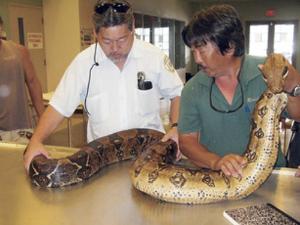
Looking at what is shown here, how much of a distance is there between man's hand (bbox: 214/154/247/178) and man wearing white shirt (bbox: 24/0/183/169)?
0.58m

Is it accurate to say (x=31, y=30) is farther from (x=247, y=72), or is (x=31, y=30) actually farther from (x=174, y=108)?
(x=247, y=72)

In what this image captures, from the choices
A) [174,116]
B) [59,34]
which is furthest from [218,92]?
[59,34]

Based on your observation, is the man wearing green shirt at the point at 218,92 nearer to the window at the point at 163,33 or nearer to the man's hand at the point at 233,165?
the man's hand at the point at 233,165

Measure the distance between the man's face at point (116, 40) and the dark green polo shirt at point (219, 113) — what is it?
0.40 metres

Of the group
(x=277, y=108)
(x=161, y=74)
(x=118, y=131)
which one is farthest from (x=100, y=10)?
(x=277, y=108)

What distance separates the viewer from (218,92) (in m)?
1.76

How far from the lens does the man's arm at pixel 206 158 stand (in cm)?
144

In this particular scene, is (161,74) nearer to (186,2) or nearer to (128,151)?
(128,151)

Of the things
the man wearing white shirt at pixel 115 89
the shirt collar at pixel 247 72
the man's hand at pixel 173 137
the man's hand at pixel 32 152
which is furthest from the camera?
the man wearing white shirt at pixel 115 89

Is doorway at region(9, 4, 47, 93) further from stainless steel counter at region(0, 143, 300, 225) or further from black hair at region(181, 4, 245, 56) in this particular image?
black hair at region(181, 4, 245, 56)

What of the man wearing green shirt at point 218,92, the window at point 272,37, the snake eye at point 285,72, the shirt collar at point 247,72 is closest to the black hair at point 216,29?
the man wearing green shirt at point 218,92

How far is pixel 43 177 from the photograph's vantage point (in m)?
1.68

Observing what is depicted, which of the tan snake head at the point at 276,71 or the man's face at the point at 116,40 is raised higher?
the man's face at the point at 116,40

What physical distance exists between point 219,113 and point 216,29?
41 cm
